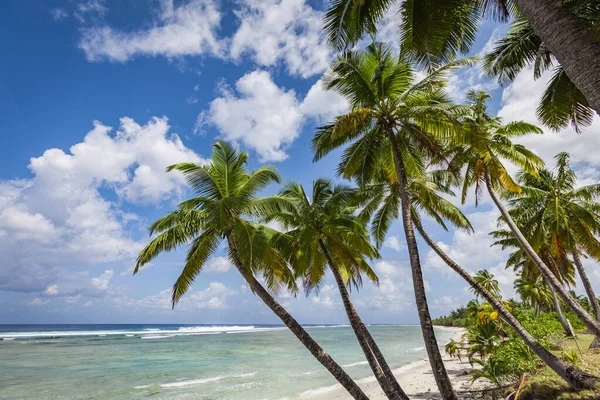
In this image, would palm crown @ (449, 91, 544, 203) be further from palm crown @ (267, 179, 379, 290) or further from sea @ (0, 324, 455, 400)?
sea @ (0, 324, 455, 400)

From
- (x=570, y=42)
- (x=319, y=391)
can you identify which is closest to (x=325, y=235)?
(x=319, y=391)

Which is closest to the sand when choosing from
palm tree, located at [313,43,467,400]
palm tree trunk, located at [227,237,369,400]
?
palm tree trunk, located at [227,237,369,400]

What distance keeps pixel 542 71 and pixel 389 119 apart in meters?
4.29

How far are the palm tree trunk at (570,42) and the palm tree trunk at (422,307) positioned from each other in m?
5.08

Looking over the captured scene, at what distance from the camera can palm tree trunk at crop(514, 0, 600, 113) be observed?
381 centimetres

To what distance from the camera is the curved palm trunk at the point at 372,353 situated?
28.0 feet

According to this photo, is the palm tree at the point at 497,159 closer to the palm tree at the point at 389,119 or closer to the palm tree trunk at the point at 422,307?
the palm tree at the point at 389,119

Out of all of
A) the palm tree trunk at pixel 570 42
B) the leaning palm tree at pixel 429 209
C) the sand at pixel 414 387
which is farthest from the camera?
the sand at pixel 414 387

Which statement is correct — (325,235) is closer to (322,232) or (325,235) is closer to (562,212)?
(322,232)

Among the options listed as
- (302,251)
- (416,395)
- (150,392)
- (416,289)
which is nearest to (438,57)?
(416,289)

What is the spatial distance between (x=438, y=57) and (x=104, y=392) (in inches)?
734

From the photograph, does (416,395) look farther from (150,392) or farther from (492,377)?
(150,392)

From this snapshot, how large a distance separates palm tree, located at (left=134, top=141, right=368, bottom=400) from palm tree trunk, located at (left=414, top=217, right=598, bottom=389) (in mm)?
5216

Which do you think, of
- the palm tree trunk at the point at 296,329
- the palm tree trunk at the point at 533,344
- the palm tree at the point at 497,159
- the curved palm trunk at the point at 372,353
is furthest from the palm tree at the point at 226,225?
the palm tree at the point at 497,159
